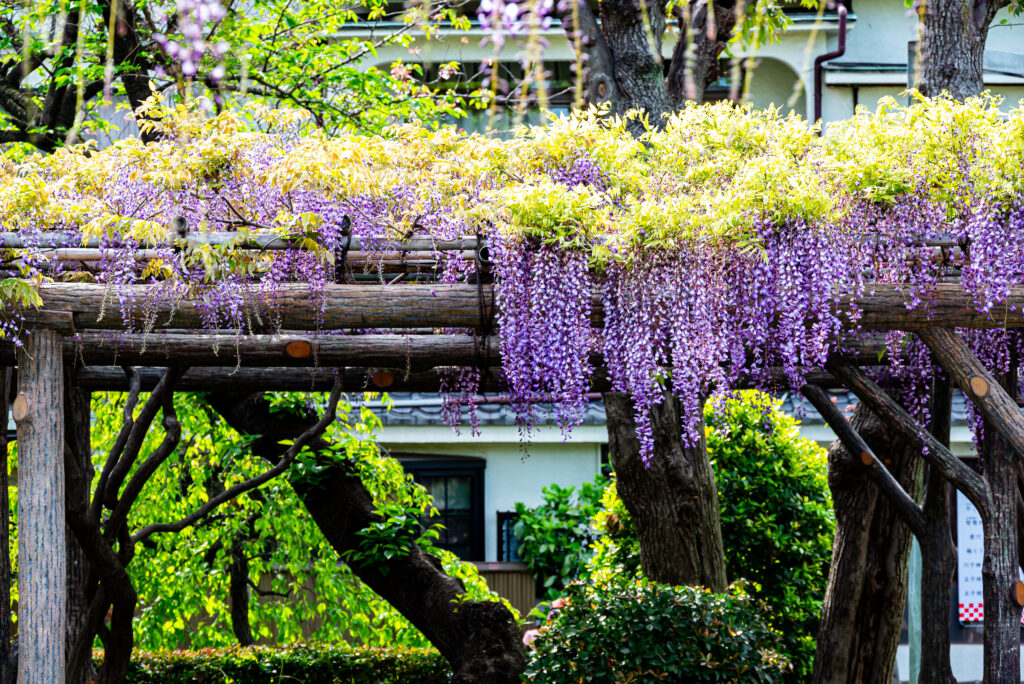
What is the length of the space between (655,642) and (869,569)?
209 cm

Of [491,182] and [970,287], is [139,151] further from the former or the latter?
[970,287]

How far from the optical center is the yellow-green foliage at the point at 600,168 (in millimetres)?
4438

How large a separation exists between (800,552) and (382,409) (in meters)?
5.51

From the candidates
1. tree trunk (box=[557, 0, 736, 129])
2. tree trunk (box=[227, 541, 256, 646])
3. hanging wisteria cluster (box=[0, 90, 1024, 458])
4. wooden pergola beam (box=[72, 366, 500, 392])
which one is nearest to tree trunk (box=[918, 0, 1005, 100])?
tree trunk (box=[557, 0, 736, 129])

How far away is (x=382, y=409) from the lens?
12.2m

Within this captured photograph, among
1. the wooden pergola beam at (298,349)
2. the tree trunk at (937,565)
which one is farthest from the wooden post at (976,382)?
the wooden pergola beam at (298,349)

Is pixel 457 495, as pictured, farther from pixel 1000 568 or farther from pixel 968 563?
pixel 1000 568

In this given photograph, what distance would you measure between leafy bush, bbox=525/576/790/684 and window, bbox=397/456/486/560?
6.66 metres

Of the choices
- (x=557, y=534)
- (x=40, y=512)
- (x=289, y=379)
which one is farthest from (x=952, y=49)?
(x=557, y=534)

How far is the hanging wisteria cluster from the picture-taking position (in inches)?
175

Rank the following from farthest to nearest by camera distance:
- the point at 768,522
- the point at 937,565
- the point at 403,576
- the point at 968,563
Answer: the point at 968,563, the point at 768,522, the point at 403,576, the point at 937,565

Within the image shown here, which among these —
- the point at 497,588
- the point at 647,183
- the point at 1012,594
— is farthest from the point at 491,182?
the point at 497,588

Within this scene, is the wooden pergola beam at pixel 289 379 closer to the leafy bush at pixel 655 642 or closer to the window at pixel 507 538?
the leafy bush at pixel 655 642

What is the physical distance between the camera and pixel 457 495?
41.9 feet
